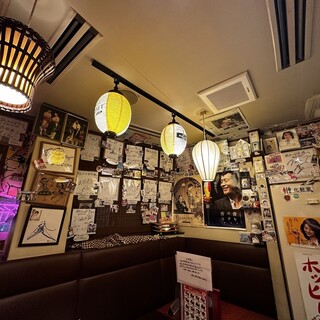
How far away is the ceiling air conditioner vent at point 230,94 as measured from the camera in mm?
1258

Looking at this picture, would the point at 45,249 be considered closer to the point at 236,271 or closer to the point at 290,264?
the point at 236,271

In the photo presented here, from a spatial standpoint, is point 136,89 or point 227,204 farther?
point 227,204

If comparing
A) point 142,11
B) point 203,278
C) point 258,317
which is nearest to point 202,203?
point 258,317

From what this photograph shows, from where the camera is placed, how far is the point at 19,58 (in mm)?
658

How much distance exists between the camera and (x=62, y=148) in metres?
1.56

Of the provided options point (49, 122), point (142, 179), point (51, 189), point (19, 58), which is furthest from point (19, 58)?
point (142, 179)

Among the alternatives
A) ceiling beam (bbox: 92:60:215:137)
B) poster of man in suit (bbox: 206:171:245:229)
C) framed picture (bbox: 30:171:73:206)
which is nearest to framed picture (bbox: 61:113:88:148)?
framed picture (bbox: 30:171:73:206)

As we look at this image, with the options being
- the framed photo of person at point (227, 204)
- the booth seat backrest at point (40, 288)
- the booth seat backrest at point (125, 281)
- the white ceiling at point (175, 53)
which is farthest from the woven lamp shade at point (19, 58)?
the framed photo of person at point (227, 204)

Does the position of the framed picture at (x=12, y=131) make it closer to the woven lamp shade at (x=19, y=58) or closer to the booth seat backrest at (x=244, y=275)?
the woven lamp shade at (x=19, y=58)

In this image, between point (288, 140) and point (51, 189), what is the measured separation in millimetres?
2234

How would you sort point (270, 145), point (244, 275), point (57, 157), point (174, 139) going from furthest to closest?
point (270, 145) → point (244, 275) → point (57, 157) → point (174, 139)

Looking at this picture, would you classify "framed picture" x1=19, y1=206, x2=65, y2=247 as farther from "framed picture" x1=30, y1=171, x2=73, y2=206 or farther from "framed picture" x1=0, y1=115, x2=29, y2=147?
"framed picture" x1=0, y1=115, x2=29, y2=147

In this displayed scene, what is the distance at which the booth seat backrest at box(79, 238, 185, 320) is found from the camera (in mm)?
1271

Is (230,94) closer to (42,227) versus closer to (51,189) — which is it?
(51,189)
